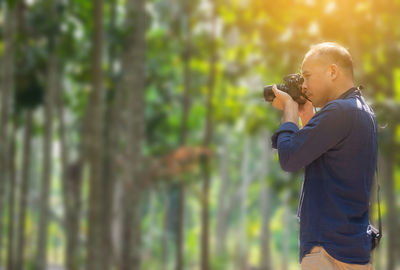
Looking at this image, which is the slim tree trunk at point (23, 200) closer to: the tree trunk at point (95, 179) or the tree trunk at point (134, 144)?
the tree trunk at point (134, 144)

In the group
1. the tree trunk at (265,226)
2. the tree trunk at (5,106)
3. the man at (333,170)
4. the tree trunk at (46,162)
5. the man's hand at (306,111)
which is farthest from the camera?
the tree trunk at (265,226)

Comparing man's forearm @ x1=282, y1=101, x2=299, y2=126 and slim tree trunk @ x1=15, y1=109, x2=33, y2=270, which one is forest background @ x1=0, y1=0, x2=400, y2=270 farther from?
man's forearm @ x1=282, y1=101, x2=299, y2=126

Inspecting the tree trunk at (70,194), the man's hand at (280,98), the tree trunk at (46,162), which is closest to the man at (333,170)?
the man's hand at (280,98)

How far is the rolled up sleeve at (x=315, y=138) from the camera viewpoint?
121 inches

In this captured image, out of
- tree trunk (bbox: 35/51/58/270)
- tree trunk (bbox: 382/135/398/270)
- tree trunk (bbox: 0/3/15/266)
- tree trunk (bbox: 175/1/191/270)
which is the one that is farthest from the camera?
tree trunk (bbox: 175/1/191/270)

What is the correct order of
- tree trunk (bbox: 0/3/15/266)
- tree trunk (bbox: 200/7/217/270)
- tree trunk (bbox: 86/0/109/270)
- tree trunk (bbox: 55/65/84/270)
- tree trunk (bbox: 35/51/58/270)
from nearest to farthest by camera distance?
1. tree trunk (bbox: 86/0/109/270)
2. tree trunk (bbox: 0/3/15/266)
3. tree trunk (bbox: 35/51/58/270)
4. tree trunk (bbox: 55/65/84/270)
5. tree trunk (bbox: 200/7/217/270)

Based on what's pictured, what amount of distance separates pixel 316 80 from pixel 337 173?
0.45 metres

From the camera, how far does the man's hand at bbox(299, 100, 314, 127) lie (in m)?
3.43

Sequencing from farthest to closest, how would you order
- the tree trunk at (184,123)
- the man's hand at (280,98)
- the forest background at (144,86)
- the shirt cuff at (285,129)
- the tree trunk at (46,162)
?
1. the tree trunk at (184,123)
2. the tree trunk at (46,162)
3. the forest background at (144,86)
4. the man's hand at (280,98)
5. the shirt cuff at (285,129)

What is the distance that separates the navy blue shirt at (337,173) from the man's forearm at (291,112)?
87 millimetres

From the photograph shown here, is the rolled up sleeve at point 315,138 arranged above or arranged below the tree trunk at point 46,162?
below

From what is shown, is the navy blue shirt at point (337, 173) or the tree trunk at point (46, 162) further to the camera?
the tree trunk at point (46, 162)

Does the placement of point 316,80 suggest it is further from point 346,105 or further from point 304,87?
point 346,105

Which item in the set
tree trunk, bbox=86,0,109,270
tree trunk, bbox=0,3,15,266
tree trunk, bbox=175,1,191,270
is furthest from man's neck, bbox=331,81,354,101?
tree trunk, bbox=175,1,191,270
